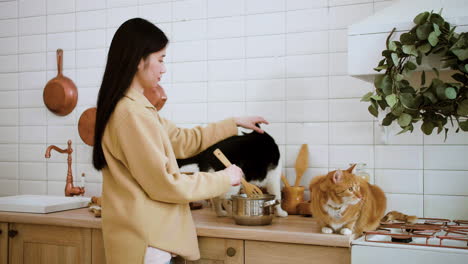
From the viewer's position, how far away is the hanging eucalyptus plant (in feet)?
4.83

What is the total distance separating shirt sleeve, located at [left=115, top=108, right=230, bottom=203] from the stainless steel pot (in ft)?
0.81

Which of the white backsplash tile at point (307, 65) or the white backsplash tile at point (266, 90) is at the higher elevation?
the white backsplash tile at point (307, 65)

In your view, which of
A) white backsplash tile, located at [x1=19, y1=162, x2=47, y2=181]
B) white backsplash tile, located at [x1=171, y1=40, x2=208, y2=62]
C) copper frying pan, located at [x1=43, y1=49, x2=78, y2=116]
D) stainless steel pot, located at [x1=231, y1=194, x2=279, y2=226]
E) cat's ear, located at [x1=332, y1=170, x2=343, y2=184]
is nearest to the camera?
cat's ear, located at [x1=332, y1=170, x2=343, y2=184]

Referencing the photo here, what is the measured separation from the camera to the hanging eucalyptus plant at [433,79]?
1.47m

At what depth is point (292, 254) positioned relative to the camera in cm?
160

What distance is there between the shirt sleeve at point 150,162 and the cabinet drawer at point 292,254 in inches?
12.0

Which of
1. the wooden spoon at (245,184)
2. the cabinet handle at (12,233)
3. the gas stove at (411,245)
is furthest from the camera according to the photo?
the cabinet handle at (12,233)

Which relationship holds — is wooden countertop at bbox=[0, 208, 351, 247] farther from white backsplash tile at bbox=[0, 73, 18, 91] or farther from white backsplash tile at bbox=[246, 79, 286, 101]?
white backsplash tile at bbox=[0, 73, 18, 91]

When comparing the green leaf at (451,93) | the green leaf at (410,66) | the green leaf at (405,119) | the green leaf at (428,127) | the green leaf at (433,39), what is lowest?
the green leaf at (428,127)

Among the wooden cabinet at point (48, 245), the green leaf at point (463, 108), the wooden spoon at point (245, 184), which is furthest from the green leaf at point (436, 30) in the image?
the wooden cabinet at point (48, 245)

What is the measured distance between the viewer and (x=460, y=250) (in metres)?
1.36

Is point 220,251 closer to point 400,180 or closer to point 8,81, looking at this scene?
point 400,180

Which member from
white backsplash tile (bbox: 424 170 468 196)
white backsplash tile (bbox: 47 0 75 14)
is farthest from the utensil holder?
white backsplash tile (bbox: 47 0 75 14)

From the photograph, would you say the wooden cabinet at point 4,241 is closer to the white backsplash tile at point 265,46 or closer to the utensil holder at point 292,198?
the utensil holder at point 292,198
